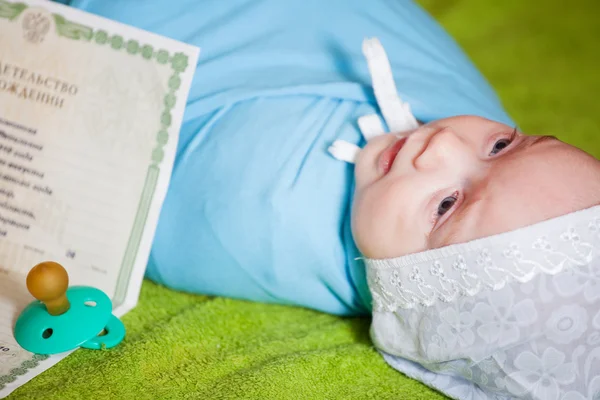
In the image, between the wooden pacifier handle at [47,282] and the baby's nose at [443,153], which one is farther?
the baby's nose at [443,153]

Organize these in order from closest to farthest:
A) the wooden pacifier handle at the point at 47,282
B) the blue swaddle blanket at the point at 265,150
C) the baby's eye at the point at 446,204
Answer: the wooden pacifier handle at the point at 47,282 → the baby's eye at the point at 446,204 → the blue swaddle blanket at the point at 265,150

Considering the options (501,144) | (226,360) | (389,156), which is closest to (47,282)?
(226,360)

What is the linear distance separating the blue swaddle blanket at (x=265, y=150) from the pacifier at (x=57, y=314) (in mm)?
184

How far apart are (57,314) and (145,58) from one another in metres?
0.30

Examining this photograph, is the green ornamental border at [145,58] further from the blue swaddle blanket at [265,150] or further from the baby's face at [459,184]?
the baby's face at [459,184]

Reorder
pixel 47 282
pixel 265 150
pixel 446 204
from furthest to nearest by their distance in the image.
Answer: pixel 265 150 → pixel 446 204 → pixel 47 282

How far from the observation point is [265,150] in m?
0.85

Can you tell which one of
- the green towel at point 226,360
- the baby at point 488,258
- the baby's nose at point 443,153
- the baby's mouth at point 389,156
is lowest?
the green towel at point 226,360

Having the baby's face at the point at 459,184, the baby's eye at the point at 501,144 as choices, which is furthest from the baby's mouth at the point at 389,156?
the baby's eye at the point at 501,144

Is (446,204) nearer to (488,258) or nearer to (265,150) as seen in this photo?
(488,258)

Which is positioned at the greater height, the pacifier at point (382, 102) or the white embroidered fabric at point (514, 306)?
the pacifier at point (382, 102)

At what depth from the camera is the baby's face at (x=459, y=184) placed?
0.66 meters

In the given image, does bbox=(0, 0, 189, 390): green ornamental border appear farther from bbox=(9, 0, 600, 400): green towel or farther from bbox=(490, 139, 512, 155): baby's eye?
bbox=(490, 139, 512, 155): baby's eye

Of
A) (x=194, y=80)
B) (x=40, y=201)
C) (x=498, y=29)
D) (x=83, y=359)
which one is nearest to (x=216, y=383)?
(x=83, y=359)
